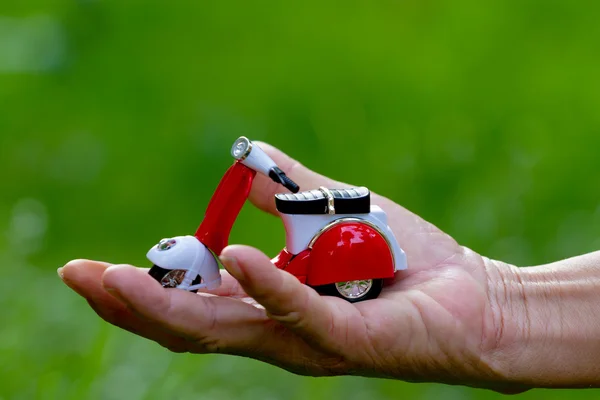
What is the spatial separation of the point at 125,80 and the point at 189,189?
733 mm

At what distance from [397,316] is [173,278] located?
1.82 feet

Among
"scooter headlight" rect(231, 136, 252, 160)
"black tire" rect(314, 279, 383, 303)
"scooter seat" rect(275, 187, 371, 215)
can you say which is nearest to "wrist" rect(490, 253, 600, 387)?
"black tire" rect(314, 279, 383, 303)

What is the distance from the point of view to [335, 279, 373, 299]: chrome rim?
2.17 m

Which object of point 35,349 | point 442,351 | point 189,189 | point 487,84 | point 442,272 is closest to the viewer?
point 442,351

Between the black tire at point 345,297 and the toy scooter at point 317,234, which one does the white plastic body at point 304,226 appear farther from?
the black tire at point 345,297

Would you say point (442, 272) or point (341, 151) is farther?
point (341, 151)

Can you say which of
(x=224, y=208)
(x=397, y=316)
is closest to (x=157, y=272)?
(x=224, y=208)

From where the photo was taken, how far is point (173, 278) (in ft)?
6.88

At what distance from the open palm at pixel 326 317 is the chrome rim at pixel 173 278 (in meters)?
0.12

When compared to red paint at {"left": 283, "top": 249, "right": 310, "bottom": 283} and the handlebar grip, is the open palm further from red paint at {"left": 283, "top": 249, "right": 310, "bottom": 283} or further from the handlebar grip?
the handlebar grip

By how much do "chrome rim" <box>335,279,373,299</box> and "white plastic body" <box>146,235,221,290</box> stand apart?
318 mm

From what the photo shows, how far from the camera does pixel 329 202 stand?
2182mm

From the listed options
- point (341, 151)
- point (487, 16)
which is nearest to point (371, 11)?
point (487, 16)

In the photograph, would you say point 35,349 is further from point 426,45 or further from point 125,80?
point 426,45
